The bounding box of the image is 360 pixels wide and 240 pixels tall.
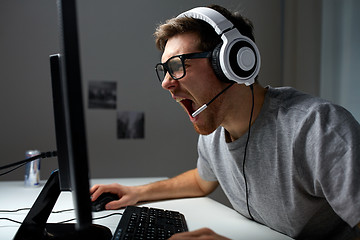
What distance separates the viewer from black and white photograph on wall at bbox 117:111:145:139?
7.13 feet

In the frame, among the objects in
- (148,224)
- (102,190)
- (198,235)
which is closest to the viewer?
(198,235)

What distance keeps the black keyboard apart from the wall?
1.34 meters

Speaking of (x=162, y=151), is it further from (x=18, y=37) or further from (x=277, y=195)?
(x=277, y=195)

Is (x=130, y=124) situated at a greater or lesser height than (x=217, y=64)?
lesser

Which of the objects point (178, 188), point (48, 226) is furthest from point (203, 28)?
point (48, 226)

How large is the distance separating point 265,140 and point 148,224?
0.40 m

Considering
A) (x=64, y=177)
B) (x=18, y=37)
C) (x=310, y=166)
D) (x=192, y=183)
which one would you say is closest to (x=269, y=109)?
(x=310, y=166)

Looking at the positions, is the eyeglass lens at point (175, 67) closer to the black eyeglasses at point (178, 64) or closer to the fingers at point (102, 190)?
the black eyeglasses at point (178, 64)

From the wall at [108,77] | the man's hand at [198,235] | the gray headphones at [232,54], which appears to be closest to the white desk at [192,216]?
the man's hand at [198,235]

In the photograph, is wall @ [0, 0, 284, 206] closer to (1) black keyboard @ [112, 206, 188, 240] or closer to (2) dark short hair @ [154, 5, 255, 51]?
(2) dark short hair @ [154, 5, 255, 51]

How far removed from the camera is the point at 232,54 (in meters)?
0.86

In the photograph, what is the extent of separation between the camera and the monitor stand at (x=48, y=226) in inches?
24.9

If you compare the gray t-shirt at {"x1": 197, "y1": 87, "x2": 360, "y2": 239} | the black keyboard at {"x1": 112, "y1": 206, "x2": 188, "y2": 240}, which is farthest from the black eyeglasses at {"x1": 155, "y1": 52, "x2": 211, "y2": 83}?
the black keyboard at {"x1": 112, "y1": 206, "x2": 188, "y2": 240}

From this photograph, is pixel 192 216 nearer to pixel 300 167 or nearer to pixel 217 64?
pixel 300 167
